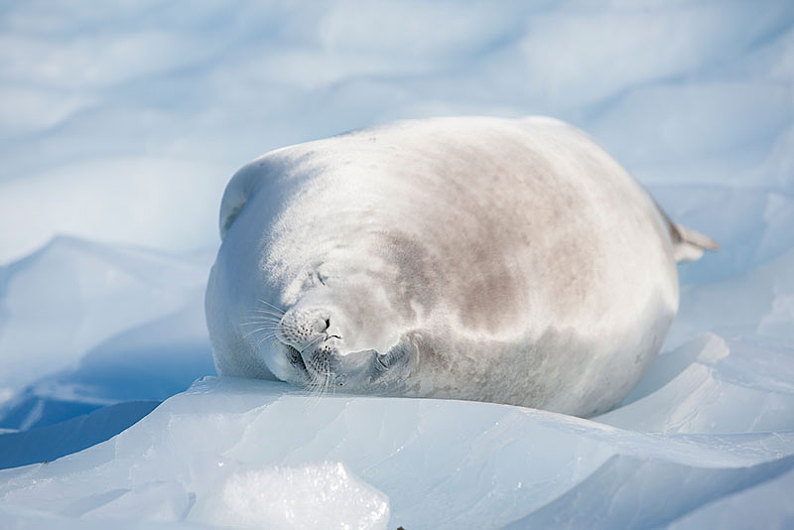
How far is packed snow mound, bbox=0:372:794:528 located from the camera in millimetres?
1354

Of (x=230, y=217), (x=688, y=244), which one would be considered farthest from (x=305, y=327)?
(x=688, y=244)

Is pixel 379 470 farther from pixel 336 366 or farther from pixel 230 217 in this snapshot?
pixel 230 217

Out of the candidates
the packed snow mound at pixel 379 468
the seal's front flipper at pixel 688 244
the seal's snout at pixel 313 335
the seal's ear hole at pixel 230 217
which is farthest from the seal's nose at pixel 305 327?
the seal's front flipper at pixel 688 244

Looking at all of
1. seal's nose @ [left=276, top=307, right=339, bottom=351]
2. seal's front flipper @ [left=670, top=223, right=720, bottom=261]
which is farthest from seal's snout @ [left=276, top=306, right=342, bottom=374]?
seal's front flipper @ [left=670, top=223, right=720, bottom=261]

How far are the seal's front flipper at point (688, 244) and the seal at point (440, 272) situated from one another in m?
0.78

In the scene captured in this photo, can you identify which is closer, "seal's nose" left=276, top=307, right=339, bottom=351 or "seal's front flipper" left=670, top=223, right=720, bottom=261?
→ "seal's nose" left=276, top=307, right=339, bottom=351

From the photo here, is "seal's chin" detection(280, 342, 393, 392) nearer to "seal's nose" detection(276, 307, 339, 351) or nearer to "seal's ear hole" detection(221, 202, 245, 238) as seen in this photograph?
"seal's nose" detection(276, 307, 339, 351)

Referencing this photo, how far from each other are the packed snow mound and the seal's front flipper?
1627 mm

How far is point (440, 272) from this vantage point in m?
1.86

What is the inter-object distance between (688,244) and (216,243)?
242 cm

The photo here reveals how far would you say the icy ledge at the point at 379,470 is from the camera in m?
1.33

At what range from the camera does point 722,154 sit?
499cm

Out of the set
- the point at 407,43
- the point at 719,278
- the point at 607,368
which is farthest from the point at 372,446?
the point at 407,43

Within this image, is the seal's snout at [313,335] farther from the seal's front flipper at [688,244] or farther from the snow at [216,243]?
the seal's front flipper at [688,244]
